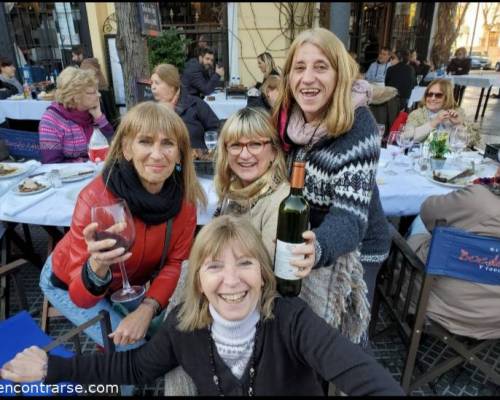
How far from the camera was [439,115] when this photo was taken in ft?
11.9

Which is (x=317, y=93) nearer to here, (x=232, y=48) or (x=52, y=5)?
Answer: (x=232, y=48)

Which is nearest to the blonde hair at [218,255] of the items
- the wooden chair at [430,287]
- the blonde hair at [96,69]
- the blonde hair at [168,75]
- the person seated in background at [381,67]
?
the wooden chair at [430,287]

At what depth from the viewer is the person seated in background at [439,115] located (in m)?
3.64

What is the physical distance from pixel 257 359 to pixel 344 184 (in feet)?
2.29

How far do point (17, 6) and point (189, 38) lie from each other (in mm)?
4186

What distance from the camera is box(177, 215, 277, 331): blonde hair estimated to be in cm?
128

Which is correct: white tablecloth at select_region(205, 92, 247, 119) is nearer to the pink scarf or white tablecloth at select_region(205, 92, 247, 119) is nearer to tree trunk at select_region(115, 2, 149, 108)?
tree trunk at select_region(115, 2, 149, 108)

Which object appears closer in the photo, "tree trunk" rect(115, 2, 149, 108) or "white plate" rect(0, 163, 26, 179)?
"white plate" rect(0, 163, 26, 179)

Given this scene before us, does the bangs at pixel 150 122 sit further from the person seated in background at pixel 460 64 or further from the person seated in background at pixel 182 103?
the person seated in background at pixel 460 64

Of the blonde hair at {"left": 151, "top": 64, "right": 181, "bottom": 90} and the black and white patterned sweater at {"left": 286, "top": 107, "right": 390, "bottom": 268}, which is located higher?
the blonde hair at {"left": 151, "top": 64, "right": 181, "bottom": 90}

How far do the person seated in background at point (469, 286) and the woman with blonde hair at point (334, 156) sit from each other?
550 millimetres

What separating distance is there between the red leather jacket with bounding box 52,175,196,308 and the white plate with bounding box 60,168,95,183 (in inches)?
42.4

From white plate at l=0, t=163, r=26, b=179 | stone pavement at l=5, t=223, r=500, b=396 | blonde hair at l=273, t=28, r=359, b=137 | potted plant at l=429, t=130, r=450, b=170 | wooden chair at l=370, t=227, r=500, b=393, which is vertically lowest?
stone pavement at l=5, t=223, r=500, b=396

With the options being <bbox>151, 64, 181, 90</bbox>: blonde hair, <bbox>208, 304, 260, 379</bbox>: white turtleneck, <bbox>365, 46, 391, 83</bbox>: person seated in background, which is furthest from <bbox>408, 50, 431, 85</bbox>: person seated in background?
<bbox>208, 304, 260, 379</bbox>: white turtleneck
